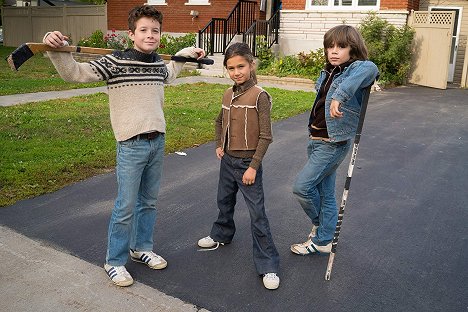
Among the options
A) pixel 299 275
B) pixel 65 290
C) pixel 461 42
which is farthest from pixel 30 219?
pixel 461 42

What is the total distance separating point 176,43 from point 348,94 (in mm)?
16662

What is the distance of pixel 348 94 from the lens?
10.7 ft

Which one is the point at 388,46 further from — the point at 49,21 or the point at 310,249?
the point at 49,21

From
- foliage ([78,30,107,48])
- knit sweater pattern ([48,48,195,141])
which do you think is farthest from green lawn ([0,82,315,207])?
foliage ([78,30,107,48])

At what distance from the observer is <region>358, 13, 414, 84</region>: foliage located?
1460 centimetres

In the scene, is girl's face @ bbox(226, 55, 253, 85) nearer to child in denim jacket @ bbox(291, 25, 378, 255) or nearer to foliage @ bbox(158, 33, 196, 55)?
child in denim jacket @ bbox(291, 25, 378, 255)

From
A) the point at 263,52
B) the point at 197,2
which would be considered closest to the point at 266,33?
the point at 263,52

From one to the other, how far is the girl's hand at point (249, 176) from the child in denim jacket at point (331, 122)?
438mm

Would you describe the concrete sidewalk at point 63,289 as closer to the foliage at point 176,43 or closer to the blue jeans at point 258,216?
the blue jeans at point 258,216

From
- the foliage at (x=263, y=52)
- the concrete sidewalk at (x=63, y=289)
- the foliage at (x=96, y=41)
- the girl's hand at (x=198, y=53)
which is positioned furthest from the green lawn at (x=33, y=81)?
the girl's hand at (x=198, y=53)

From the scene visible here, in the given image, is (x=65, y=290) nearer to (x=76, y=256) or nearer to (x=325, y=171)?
(x=76, y=256)

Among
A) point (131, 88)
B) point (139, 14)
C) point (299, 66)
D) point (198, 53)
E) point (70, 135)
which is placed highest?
point (139, 14)

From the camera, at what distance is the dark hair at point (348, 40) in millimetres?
3441

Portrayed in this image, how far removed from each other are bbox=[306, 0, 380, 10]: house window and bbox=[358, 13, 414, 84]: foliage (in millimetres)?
852
